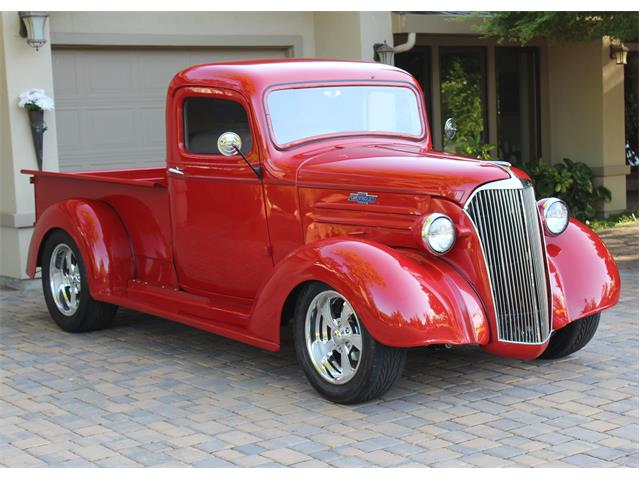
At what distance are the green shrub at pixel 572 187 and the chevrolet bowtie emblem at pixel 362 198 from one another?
26.5ft

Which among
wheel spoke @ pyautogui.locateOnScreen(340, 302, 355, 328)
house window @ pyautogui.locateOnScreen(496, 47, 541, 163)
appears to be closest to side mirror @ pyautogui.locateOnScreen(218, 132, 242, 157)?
wheel spoke @ pyautogui.locateOnScreen(340, 302, 355, 328)

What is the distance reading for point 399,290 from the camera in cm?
521

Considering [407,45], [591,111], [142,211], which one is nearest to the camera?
[142,211]

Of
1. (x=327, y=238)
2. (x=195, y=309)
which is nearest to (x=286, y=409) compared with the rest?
(x=327, y=238)

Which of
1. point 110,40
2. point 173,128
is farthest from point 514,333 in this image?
point 110,40

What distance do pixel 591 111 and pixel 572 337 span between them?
27.0ft

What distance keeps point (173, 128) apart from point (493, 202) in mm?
2461

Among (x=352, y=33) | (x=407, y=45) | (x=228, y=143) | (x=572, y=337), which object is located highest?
(x=352, y=33)

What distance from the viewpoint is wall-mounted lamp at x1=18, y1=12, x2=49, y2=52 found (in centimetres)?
925

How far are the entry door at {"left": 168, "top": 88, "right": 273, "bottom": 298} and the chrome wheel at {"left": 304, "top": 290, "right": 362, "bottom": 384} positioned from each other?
75 centimetres

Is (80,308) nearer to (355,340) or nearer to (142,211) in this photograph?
(142,211)

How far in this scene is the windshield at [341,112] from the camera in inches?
251

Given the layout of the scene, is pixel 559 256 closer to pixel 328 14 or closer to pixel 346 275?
pixel 346 275

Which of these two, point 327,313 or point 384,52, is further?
point 384,52
